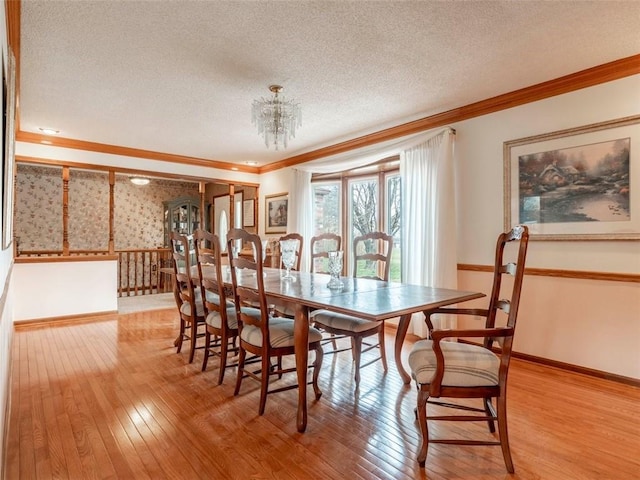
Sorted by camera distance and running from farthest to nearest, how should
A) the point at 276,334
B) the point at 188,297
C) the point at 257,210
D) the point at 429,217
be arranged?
the point at 257,210
the point at 429,217
the point at 188,297
the point at 276,334

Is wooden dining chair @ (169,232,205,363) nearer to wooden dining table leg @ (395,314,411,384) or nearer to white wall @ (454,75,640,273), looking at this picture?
wooden dining table leg @ (395,314,411,384)

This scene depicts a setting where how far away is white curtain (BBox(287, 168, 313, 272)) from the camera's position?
551 centimetres

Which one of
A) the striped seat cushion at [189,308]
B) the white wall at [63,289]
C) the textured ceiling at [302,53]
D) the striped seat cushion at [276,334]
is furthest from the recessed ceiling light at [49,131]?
the striped seat cushion at [276,334]

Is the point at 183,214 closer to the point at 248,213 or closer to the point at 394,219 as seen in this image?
the point at 248,213

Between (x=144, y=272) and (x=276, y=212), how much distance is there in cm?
322

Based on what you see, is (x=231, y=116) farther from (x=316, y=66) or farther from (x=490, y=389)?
(x=490, y=389)

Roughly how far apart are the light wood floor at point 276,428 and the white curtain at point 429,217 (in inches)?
43.1

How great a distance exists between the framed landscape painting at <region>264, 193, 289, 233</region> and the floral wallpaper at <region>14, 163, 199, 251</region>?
2917 millimetres

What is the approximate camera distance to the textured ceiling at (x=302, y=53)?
2109 mm

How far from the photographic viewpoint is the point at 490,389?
172cm

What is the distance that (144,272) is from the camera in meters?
7.31

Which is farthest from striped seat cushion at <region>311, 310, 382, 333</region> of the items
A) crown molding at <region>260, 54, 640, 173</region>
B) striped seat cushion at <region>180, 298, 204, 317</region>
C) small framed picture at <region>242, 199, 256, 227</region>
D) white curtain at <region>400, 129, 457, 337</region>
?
small framed picture at <region>242, 199, 256, 227</region>

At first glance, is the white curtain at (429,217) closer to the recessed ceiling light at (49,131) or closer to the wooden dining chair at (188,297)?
the wooden dining chair at (188,297)

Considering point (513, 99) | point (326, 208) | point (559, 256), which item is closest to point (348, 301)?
point (559, 256)
